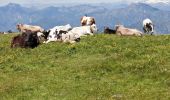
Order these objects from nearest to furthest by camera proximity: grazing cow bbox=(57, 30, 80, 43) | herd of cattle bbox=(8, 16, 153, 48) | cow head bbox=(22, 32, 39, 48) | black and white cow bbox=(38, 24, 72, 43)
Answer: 1. cow head bbox=(22, 32, 39, 48)
2. herd of cattle bbox=(8, 16, 153, 48)
3. grazing cow bbox=(57, 30, 80, 43)
4. black and white cow bbox=(38, 24, 72, 43)

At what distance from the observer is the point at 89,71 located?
92.4 ft

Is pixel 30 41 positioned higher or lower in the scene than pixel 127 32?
lower

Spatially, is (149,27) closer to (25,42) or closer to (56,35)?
(56,35)

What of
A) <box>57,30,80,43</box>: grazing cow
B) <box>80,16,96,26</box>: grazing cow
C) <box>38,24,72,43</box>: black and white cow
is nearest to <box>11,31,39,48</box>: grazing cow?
<box>57,30,80,43</box>: grazing cow

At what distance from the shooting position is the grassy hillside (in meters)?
23.2

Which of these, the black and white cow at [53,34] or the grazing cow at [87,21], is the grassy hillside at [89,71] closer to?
the black and white cow at [53,34]

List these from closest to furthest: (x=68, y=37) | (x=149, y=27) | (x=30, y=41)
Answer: (x=30, y=41) < (x=68, y=37) < (x=149, y=27)

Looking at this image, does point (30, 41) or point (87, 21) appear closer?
point (30, 41)

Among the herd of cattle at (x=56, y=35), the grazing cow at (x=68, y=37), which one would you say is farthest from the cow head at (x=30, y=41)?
the grazing cow at (x=68, y=37)

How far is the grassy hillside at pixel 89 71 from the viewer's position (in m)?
23.2

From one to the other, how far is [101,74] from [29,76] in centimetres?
435

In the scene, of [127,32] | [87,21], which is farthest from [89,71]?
[87,21]

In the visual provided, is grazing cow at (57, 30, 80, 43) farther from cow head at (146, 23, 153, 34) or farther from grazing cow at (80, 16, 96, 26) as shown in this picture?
cow head at (146, 23, 153, 34)

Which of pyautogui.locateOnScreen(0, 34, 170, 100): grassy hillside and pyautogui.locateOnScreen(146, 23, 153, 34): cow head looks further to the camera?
pyautogui.locateOnScreen(146, 23, 153, 34): cow head
